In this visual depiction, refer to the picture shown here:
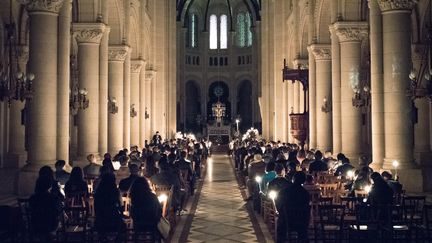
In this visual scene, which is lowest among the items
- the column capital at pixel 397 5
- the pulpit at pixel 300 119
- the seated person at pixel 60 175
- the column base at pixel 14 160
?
the column base at pixel 14 160

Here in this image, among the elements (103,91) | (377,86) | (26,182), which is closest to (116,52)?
(103,91)

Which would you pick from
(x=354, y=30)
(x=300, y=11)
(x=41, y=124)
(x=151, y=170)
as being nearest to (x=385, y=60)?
(x=354, y=30)

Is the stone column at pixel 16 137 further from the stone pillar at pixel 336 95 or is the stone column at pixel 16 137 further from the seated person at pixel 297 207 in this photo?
the seated person at pixel 297 207

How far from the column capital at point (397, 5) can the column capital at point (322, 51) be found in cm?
956

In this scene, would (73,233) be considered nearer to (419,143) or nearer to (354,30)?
(354,30)

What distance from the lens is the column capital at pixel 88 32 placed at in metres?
20.1

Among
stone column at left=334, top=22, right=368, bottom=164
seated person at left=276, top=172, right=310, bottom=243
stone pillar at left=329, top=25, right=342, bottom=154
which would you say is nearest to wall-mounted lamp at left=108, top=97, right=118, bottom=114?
stone pillar at left=329, top=25, right=342, bottom=154

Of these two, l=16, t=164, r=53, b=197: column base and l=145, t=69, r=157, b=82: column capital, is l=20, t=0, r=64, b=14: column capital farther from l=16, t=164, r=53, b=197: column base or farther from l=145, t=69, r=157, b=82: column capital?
l=145, t=69, r=157, b=82: column capital

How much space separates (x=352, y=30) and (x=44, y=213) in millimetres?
15682

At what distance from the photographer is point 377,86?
648 inches

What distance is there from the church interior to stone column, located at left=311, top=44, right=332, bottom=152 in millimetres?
51

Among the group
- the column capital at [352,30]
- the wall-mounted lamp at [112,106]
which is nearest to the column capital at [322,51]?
the column capital at [352,30]

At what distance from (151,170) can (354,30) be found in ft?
36.1

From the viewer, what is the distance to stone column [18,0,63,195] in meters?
15.4
